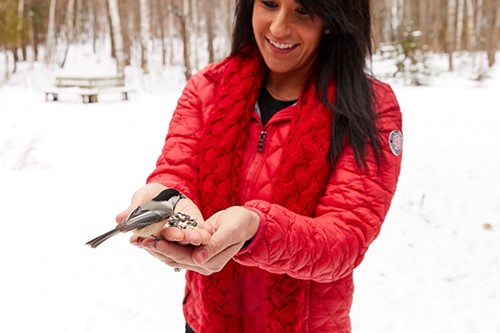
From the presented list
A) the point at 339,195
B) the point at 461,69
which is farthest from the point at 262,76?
the point at 461,69

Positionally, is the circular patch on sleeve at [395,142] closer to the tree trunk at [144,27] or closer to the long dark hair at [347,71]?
the long dark hair at [347,71]

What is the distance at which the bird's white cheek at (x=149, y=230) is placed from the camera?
117 cm

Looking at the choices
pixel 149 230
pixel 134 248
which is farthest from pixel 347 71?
pixel 134 248

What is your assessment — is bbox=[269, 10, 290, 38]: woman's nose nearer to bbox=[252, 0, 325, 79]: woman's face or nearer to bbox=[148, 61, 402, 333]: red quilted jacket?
bbox=[252, 0, 325, 79]: woman's face

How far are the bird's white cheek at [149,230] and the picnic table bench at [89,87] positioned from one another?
12088 millimetres

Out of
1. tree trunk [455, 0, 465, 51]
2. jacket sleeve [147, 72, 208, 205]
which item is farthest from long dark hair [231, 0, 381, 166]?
tree trunk [455, 0, 465, 51]

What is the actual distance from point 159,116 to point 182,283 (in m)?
6.80

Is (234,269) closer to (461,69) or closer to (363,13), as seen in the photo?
(363,13)

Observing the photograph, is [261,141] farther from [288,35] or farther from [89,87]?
[89,87]

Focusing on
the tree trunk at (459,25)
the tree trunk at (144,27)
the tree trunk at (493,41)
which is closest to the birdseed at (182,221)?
the tree trunk at (144,27)

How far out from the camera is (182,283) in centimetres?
509

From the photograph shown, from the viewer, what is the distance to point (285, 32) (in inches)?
59.1

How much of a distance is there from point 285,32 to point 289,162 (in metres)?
0.42

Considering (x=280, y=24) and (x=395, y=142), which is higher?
(x=280, y=24)
